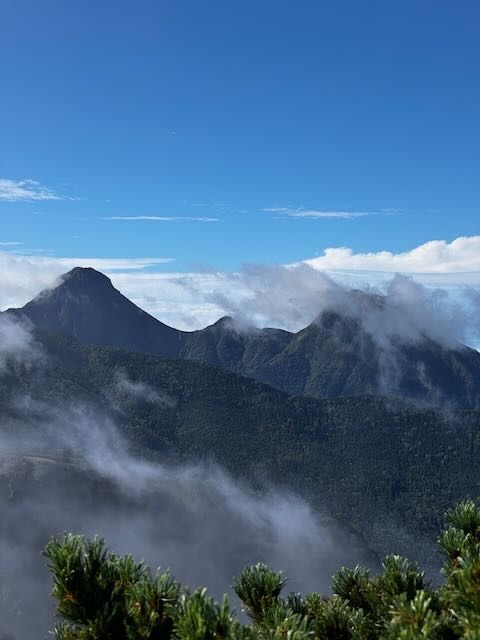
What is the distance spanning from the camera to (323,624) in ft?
46.0

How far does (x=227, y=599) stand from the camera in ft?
32.8

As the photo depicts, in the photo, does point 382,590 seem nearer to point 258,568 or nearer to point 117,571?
point 258,568

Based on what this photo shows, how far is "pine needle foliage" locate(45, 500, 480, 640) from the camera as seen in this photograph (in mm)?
10039

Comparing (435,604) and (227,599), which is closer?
(227,599)

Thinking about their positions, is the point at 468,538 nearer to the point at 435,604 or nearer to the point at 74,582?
the point at 435,604

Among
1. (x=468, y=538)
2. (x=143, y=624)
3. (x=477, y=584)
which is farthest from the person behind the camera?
(x=468, y=538)

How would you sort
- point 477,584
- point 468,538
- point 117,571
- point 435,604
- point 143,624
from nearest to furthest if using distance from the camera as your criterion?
point 477,584 < point 143,624 < point 117,571 < point 435,604 < point 468,538

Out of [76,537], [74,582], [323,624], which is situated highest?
[76,537]

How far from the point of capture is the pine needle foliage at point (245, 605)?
1004 cm

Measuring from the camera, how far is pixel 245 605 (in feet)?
45.8

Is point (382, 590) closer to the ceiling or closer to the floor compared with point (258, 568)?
closer to the floor

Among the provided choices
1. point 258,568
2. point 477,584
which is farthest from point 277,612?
point 477,584

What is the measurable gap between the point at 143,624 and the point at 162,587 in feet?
2.50

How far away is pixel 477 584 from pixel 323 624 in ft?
15.6
